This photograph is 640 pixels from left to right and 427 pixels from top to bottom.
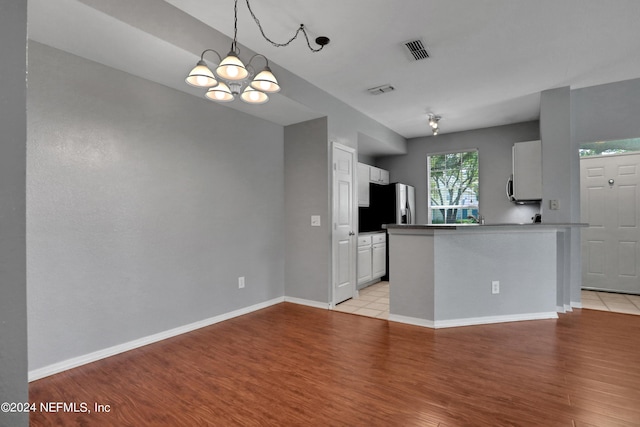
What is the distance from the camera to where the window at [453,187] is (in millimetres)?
5949

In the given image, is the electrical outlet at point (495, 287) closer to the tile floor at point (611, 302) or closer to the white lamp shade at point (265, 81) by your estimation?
the tile floor at point (611, 302)

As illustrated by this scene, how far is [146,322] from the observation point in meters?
2.90

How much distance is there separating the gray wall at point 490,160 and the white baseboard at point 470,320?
2374 millimetres

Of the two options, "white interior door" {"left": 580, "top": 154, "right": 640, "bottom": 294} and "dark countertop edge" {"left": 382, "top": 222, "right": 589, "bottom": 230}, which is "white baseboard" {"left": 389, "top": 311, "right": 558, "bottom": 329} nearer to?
"dark countertop edge" {"left": 382, "top": 222, "right": 589, "bottom": 230}

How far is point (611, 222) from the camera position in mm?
4742

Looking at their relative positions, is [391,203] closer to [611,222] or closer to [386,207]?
[386,207]

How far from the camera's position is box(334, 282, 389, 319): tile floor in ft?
12.5

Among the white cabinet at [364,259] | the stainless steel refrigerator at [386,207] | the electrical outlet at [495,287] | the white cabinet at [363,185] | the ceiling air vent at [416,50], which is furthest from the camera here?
the stainless steel refrigerator at [386,207]

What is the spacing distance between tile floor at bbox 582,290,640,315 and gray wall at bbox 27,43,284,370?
426cm

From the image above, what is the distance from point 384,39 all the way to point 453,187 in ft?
13.1

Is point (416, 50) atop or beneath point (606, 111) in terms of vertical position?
atop

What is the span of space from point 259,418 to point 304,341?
1155 mm

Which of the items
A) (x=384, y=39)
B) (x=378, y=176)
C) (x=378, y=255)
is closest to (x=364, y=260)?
(x=378, y=255)
